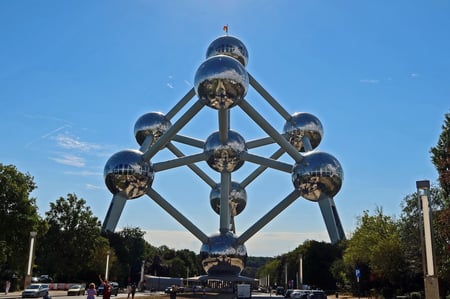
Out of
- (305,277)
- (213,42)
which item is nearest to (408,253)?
(213,42)

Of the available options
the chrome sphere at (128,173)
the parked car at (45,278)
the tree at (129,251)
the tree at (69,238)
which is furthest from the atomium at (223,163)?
the tree at (129,251)

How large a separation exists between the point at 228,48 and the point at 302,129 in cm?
629

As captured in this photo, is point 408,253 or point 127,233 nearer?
point 408,253

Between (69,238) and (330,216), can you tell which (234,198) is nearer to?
(330,216)

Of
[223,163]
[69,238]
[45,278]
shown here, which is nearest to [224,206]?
[223,163]

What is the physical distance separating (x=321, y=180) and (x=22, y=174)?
19288mm

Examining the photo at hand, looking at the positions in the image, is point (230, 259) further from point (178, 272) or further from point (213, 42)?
point (178, 272)

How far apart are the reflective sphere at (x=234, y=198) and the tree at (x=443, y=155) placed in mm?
11181

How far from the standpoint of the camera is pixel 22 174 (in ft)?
107

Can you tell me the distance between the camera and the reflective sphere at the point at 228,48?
28281 millimetres

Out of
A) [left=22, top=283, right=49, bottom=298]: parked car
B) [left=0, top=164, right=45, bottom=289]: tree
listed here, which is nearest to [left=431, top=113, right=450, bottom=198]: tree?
[left=22, top=283, right=49, bottom=298]: parked car

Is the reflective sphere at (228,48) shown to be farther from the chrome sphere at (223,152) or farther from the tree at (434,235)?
the tree at (434,235)

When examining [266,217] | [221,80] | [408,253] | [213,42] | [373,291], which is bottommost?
[373,291]

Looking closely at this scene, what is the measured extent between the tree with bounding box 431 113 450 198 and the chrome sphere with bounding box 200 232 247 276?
31.4 ft
